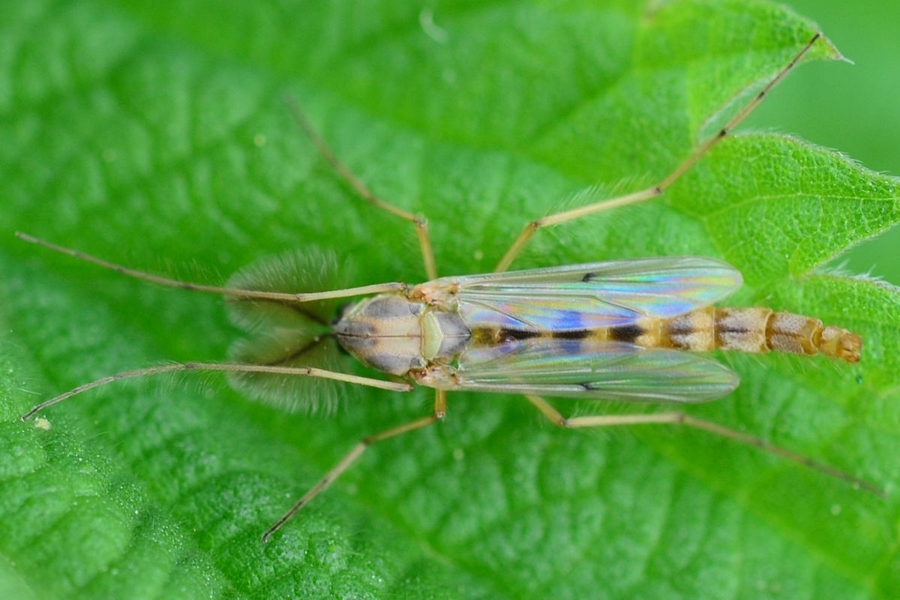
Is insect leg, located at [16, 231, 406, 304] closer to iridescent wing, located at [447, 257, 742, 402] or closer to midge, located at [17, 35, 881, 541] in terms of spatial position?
midge, located at [17, 35, 881, 541]

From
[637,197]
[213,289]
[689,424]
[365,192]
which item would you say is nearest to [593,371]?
[689,424]

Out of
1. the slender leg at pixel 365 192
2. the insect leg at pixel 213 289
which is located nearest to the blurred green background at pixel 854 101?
the slender leg at pixel 365 192

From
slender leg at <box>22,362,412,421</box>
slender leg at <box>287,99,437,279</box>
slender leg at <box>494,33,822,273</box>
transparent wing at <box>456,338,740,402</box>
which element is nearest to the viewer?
slender leg at <box>22,362,412,421</box>

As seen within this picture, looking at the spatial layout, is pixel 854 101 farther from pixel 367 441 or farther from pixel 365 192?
pixel 367 441

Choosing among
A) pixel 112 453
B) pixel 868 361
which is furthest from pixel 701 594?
pixel 112 453

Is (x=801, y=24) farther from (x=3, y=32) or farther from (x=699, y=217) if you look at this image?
(x=3, y=32)

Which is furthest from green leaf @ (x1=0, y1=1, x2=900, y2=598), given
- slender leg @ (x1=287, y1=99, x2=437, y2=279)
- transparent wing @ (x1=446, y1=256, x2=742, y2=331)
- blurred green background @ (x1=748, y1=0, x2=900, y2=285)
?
blurred green background @ (x1=748, y1=0, x2=900, y2=285)

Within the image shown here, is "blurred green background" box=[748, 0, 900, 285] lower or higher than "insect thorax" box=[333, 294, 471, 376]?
higher
